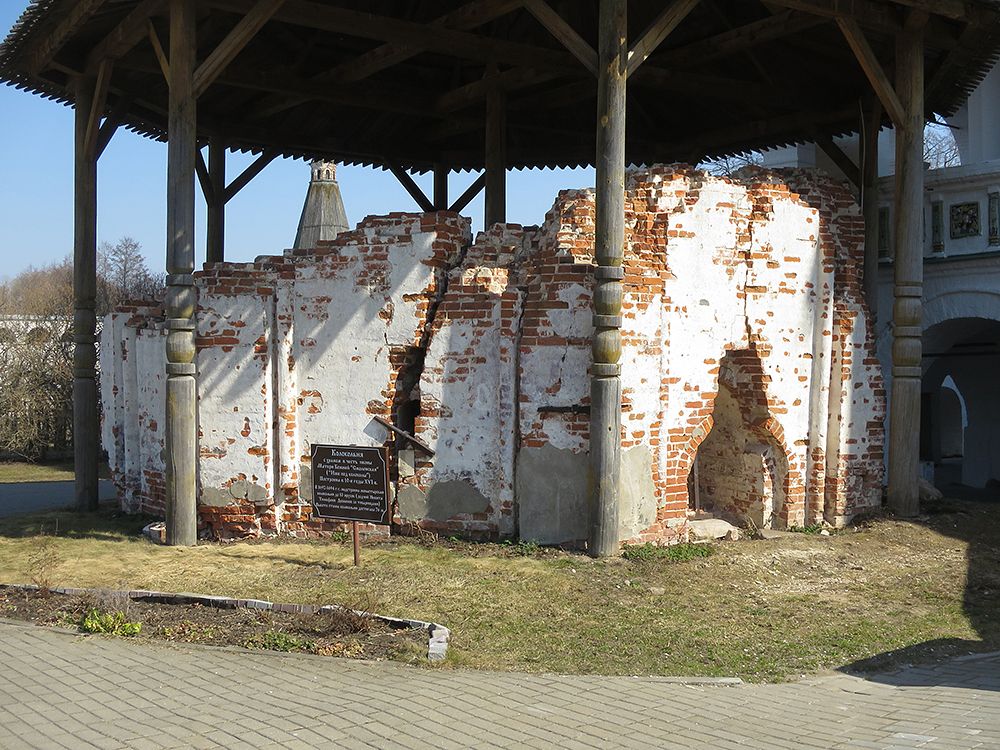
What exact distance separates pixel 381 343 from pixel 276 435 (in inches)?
56.9

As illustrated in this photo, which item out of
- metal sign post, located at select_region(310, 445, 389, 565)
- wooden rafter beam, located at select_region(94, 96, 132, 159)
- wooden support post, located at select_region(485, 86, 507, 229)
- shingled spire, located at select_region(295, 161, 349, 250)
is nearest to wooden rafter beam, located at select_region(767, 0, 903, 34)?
wooden support post, located at select_region(485, 86, 507, 229)

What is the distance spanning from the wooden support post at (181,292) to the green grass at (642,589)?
1.63ft

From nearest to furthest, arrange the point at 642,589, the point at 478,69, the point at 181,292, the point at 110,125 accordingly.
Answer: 1. the point at 642,589
2. the point at 181,292
3. the point at 110,125
4. the point at 478,69

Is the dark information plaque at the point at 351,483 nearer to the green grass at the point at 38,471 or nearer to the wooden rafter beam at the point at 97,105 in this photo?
the wooden rafter beam at the point at 97,105

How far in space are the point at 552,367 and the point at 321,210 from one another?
74.4ft

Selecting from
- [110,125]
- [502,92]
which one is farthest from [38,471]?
[502,92]

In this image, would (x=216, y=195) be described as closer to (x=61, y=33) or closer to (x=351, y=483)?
(x=61, y=33)

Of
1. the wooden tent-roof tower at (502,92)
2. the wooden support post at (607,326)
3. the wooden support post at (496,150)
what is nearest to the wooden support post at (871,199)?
the wooden tent-roof tower at (502,92)

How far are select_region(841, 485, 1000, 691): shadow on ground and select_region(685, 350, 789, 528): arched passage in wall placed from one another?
1.66 meters

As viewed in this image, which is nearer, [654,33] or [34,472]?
[654,33]

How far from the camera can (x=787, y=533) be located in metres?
10.6

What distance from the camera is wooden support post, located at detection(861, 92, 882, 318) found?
1337 cm

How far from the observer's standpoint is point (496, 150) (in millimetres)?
14594

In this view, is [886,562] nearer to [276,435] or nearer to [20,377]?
[276,435]
